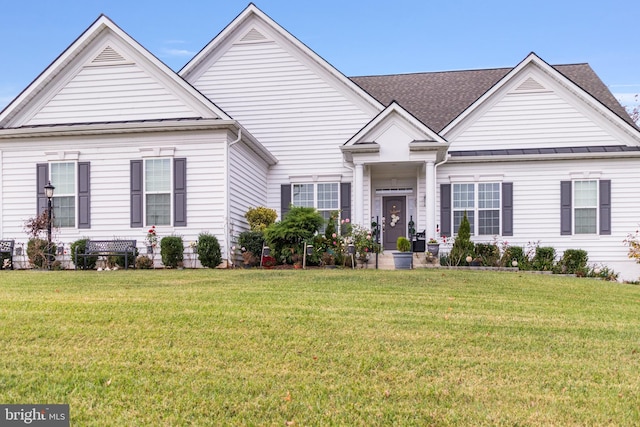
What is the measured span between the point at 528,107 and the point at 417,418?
17385mm

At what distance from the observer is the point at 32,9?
45.0ft

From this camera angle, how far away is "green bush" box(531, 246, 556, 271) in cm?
1734

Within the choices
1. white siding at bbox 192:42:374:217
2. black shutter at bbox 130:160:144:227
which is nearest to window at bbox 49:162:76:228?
black shutter at bbox 130:160:144:227

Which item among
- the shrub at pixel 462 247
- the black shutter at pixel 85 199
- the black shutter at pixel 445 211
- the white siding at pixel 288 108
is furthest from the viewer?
the white siding at pixel 288 108

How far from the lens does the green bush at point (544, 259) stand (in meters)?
17.3

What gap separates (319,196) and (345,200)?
0.94 m

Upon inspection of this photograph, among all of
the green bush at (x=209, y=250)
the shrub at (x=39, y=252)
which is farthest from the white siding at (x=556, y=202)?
the shrub at (x=39, y=252)

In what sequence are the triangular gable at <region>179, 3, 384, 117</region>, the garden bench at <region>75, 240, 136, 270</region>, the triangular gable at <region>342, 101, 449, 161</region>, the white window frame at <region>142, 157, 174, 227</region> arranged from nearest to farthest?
the garden bench at <region>75, 240, 136, 270</region> → the white window frame at <region>142, 157, 174, 227</region> → the triangular gable at <region>342, 101, 449, 161</region> → the triangular gable at <region>179, 3, 384, 117</region>

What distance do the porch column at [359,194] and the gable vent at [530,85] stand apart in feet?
21.4

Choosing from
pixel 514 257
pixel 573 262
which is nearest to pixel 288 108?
pixel 514 257

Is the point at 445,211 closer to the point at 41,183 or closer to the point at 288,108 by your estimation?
the point at 288,108

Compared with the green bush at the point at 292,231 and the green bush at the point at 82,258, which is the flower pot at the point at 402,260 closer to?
the green bush at the point at 292,231

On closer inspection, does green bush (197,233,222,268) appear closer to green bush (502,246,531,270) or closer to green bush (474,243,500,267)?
green bush (474,243,500,267)

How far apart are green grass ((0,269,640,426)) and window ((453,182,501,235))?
9.44m
